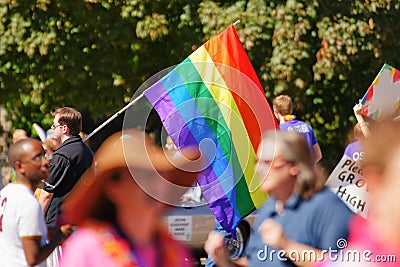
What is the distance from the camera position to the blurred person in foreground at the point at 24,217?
5531mm

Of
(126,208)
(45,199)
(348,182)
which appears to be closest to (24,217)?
(45,199)

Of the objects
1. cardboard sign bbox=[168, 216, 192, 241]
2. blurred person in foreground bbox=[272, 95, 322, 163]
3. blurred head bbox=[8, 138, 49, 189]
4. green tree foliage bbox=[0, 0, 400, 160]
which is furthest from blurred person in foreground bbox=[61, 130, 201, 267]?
green tree foliage bbox=[0, 0, 400, 160]

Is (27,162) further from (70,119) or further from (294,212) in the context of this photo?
(70,119)

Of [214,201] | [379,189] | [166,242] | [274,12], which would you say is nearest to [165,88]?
[214,201]

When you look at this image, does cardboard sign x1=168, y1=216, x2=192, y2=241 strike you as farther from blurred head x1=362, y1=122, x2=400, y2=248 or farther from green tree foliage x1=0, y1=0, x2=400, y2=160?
blurred head x1=362, y1=122, x2=400, y2=248

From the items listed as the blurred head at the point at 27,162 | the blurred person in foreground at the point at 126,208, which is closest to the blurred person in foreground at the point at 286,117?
the blurred head at the point at 27,162

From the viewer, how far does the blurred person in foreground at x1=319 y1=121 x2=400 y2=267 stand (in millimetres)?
2771

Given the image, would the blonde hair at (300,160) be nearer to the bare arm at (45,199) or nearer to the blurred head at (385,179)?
the blurred head at (385,179)

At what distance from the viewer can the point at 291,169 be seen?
4.54 meters

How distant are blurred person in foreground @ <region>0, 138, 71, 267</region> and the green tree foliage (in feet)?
26.6

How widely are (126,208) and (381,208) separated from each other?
108 cm

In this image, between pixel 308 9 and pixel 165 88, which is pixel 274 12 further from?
pixel 165 88

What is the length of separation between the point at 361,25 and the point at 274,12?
4.24 feet

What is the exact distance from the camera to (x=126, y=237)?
3.51 meters
